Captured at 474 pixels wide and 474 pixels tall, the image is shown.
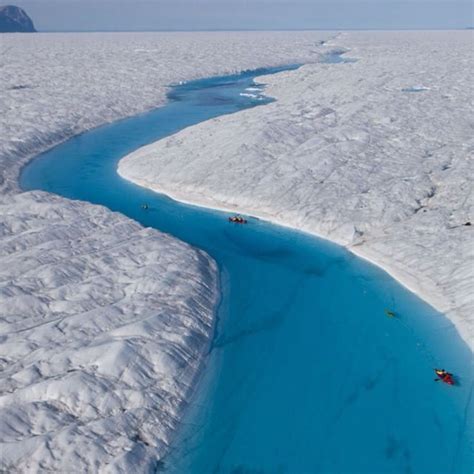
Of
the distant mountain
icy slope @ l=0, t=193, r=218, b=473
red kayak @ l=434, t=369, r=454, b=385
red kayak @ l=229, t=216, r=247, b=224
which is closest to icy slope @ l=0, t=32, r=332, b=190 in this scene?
icy slope @ l=0, t=193, r=218, b=473

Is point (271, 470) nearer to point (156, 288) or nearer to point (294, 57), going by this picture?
point (156, 288)

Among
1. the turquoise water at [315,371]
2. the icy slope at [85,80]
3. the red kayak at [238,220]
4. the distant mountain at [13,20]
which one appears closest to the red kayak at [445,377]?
the turquoise water at [315,371]

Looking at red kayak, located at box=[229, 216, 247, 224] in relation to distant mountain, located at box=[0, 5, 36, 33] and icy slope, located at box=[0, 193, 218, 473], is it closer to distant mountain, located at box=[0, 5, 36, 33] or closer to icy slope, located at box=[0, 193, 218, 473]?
icy slope, located at box=[0, 193, 218, 473]

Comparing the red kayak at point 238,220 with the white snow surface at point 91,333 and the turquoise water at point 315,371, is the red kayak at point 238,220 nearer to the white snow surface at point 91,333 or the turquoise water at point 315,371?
the turquoise water at point 315,371

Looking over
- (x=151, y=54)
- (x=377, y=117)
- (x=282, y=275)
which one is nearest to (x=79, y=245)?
(x=282, y=275)

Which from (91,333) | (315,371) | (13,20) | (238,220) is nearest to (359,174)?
(238,220)

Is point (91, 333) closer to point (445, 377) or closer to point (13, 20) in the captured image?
point (445, 377)
